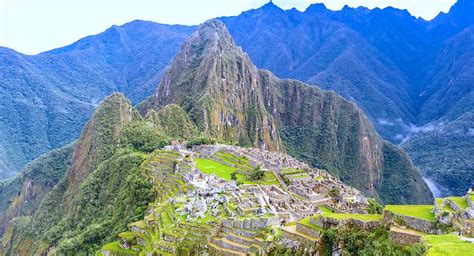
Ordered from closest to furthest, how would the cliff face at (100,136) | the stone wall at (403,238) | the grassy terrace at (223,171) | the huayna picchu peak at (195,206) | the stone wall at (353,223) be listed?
the stone wall at (403,238), the huayna picchu peak at (195,206), the stone wall at (353,223), the grassy terrace at (223,171), the cliff face at (100,136)

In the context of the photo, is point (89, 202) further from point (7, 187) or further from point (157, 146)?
point (7, 187)

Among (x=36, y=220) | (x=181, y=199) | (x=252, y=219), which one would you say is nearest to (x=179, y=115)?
(x=36, y=220)

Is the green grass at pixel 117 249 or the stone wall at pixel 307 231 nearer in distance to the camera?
the stone wall at pixel 307 231

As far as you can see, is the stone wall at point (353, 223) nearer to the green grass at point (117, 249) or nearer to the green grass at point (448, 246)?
the green grass at point (448, 246)

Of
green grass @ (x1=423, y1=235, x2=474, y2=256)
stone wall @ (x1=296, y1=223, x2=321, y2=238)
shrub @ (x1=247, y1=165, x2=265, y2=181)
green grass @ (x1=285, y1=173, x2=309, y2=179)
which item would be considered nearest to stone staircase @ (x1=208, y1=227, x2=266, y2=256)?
stone wall @ (x1=296, y1=223, x2=321, y2=238)

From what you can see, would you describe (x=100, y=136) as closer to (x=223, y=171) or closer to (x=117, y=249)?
(x=223, y=171)

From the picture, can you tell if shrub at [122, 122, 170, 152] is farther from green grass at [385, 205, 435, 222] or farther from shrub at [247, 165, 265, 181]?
green grass at [385, 205, 435, 222]

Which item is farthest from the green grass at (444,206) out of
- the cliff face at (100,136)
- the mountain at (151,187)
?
the cliff face at (100,136)
